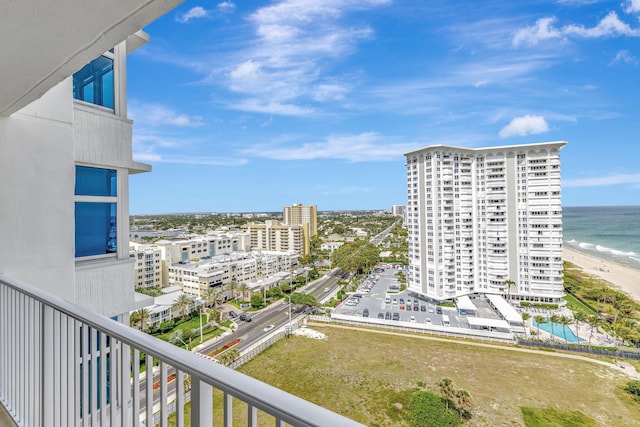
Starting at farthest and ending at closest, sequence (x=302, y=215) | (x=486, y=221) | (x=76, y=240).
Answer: (x=302, y=215), (x=486, y=221), (x=76, y=240)

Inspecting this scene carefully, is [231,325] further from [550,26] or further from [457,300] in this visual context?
[550,26]

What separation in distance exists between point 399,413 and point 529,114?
43.1 metres

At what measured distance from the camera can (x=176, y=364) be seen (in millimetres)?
604

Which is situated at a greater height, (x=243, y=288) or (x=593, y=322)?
(x=243, y=288)

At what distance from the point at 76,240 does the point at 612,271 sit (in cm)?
3637

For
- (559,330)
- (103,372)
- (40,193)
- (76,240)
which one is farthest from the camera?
(559,330)

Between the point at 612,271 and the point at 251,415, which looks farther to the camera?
the point at 612,271

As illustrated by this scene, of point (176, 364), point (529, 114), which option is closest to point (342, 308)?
point (176, 364)

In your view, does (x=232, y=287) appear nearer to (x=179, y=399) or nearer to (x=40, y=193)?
(x=40, y=193)

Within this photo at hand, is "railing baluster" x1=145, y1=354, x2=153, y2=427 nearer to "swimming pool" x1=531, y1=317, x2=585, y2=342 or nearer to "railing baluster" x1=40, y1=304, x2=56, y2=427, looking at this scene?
"railing baluster" x1=40, y1=304, x2=56, y2=427

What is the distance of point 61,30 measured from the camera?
88 cm

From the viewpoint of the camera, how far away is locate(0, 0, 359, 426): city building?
2.36 ft

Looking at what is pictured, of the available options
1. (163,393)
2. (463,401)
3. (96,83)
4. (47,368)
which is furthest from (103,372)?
(463,401)

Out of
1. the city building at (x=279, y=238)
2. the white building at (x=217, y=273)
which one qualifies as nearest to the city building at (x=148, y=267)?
the white building at (x=217, y=273)
